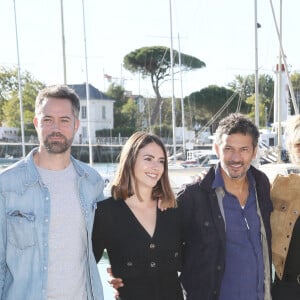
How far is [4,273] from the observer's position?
272 cm

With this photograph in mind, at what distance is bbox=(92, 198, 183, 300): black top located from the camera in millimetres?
3006

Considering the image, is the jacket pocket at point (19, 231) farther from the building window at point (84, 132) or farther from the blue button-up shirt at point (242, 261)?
the building window at point (84, 132)

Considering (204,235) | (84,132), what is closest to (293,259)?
(204,235)

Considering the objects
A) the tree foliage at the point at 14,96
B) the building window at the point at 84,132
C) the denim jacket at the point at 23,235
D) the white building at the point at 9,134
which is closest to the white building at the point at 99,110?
the building window at the point at 84,132

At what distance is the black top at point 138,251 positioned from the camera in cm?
301

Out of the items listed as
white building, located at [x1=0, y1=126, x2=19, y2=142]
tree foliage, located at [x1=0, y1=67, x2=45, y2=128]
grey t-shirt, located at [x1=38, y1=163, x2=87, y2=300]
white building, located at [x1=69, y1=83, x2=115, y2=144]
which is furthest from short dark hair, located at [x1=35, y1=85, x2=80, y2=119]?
white building, located at [x1=0, y1=126, x2=19, y2=142]

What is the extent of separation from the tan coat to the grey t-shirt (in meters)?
1.36

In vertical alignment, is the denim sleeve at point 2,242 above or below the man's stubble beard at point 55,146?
below

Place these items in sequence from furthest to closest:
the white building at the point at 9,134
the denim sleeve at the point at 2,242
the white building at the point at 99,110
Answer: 1. the white building at the point at 99,110
2. the white building at the point at 9,134
3. the denim sleeve at the point at 2,242

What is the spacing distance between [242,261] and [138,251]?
72 centimetres

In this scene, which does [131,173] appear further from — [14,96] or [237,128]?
[14,96]

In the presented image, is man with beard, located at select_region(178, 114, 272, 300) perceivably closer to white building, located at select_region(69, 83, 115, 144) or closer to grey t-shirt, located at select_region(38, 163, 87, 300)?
grey t-shirt, located at select_region(38, 163, 87, 300)

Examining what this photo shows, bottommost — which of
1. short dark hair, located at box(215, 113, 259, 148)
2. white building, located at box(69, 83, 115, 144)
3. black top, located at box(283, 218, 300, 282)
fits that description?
black top, located at box(283, 218, 300, 282)

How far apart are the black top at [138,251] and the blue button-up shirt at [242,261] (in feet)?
1.13
